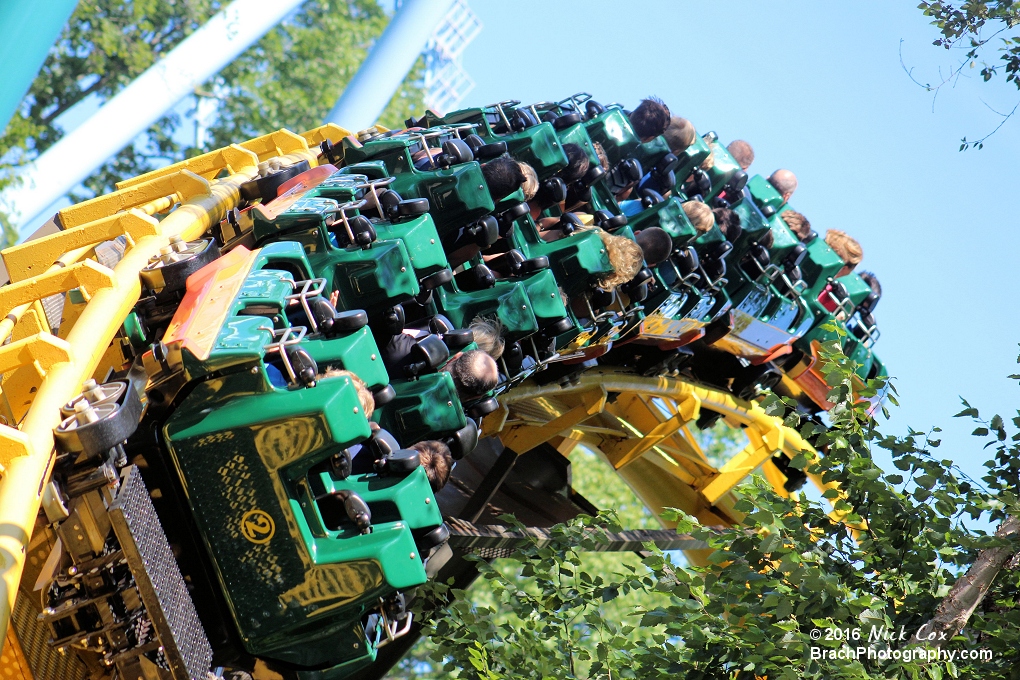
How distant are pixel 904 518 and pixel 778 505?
1.42 ft

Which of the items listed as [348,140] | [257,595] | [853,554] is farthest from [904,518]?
[348,140]

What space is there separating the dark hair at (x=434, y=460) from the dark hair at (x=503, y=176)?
5.57 feet

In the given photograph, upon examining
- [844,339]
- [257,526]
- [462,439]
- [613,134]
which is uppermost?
[613,134]

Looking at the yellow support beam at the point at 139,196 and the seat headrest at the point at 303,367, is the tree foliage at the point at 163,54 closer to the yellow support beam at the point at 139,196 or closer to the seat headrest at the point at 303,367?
the yellow support beam at the point at 139,196

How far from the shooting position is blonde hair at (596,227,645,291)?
6195mm

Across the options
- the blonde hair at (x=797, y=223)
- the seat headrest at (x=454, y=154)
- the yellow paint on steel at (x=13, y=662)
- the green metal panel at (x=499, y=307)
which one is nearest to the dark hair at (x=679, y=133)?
the blonde hair at (x=797, y=223)

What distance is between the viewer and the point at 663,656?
371cm

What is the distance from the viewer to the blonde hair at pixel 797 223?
29.6 ft

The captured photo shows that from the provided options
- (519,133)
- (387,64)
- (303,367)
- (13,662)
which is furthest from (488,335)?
(387,64)

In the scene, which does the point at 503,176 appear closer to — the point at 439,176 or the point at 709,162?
the point at 439,176

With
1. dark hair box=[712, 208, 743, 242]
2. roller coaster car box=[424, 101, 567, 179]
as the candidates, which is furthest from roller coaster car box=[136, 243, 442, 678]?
dark hair box=[712, 208, 743, 242]

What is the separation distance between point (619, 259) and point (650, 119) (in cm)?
199

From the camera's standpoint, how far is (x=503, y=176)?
589cm

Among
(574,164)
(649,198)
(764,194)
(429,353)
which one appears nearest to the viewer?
(429,353)
